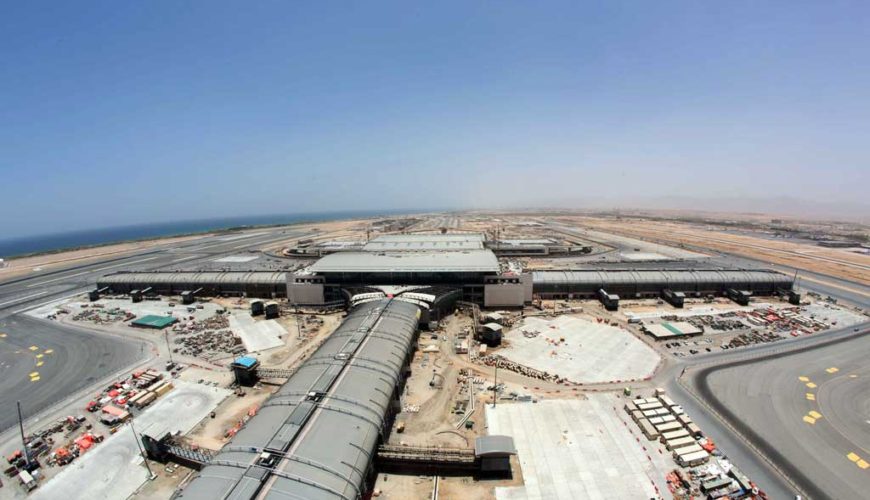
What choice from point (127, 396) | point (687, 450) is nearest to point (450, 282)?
point (687, 450)

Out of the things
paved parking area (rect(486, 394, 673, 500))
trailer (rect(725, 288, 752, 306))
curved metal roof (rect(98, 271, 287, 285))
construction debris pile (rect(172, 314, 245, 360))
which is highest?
curved metal roof (rect(98, 271, 287, 285))

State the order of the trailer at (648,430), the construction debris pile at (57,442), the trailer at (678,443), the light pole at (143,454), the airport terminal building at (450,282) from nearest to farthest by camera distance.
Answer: the light pole at (143,454) < the construction debris pile at (57,442) < the trailer at (678,443) < the trailer at (648,430) < the airport terminal building at (450,282)

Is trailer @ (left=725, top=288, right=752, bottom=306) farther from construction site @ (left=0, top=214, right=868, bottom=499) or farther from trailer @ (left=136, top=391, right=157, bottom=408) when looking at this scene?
trailer @ (left=136, top=391, right=157, bottom=408)

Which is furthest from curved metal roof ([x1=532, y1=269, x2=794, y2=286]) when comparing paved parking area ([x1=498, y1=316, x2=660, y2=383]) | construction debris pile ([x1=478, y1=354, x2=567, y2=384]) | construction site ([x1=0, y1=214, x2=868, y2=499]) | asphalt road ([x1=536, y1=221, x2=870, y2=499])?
construction debris pile ([x1=478, y1=354, x2=567, y2=384])

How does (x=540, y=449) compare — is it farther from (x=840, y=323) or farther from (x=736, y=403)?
(x=840, y=323)

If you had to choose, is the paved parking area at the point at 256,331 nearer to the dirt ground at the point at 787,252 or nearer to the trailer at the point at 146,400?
the trailer at the point at 146,400

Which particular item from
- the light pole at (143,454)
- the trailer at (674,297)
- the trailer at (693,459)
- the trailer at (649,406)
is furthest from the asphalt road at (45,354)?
the trailer at (674,297)

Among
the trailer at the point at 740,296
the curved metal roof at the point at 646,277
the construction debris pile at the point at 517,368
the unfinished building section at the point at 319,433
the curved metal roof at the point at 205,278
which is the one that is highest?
the curved metal roof at the point at 205,278
